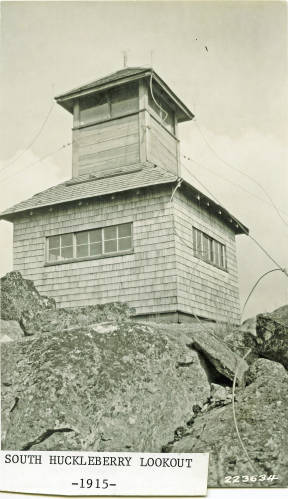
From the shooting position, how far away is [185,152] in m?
6.59

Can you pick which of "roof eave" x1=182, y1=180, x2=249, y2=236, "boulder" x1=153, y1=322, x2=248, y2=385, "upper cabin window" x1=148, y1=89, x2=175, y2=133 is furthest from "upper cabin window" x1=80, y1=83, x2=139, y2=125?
"boulder" x1=153, y1=322, x2=248, y2=385

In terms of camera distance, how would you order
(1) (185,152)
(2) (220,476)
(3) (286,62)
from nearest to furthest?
(2) (220,476) < (3) (286,62) < (1) (185,152)

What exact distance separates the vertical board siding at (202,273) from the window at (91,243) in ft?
3.32

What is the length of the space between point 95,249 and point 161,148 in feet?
9.94

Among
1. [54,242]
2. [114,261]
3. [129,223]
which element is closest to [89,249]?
[114,261]

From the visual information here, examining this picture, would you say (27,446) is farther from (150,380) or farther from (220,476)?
(220,476)

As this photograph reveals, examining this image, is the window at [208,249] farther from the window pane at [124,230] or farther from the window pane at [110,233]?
the window pane at [110,233]

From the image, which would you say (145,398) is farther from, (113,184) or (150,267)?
(113,184)

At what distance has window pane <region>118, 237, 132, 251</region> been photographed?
8035mm

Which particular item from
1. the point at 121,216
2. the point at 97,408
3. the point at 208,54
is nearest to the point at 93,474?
the point at 97,408

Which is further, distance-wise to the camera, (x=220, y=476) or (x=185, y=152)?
(x=185, y=152)

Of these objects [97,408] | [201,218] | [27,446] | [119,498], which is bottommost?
[119,498]

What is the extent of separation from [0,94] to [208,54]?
102 inches
